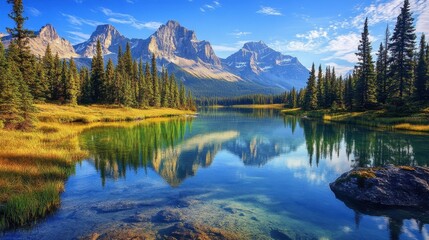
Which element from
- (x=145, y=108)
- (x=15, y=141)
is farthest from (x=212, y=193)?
(x=145, y=108)

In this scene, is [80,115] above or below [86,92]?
below

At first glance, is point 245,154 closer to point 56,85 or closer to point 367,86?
point 367,86

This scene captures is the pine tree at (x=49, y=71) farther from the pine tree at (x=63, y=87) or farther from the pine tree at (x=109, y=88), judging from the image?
the pine tree at (x=109, y=88)

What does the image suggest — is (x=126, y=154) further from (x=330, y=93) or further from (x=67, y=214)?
(x=330, y=93)

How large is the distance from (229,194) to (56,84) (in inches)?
3281

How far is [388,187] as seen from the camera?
16.0 meters

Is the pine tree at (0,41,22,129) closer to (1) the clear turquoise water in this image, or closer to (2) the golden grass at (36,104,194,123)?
(1) the clear turquoise water

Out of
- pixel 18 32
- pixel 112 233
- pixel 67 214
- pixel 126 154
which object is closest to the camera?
pixel 112 233

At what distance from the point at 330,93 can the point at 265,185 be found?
8625 centimetres

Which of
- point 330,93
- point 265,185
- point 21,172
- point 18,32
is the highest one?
point 18,32

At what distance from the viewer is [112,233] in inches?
446

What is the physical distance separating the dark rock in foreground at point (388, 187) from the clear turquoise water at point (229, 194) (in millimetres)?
1086

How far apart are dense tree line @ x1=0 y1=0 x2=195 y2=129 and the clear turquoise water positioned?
34.0ft

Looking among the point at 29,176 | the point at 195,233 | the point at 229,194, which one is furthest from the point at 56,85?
the point at 195,233
